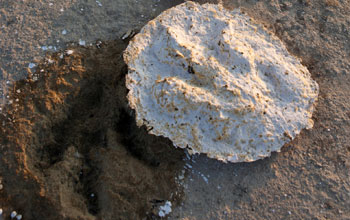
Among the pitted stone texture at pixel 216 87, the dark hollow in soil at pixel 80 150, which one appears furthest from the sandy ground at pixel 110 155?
the pitted stone texture at pixel 216 87

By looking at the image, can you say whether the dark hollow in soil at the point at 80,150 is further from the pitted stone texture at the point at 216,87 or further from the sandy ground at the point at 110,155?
the pitted stone texture at the point at 216,87

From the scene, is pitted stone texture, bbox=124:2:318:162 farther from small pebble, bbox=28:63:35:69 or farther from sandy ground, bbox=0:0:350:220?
small pebble, bbox=28:63:35:69

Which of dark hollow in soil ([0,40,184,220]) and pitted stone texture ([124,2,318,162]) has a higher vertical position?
pitted stone texture ([124,2,318,162])

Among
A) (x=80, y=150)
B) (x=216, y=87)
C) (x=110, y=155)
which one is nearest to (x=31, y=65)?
(x=80, y=150)

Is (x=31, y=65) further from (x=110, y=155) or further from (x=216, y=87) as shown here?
(x=216, y=87)

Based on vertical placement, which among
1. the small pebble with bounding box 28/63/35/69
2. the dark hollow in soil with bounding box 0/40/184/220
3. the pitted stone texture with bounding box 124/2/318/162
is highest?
the pitted stone texture with bounding box 124/2/318/162

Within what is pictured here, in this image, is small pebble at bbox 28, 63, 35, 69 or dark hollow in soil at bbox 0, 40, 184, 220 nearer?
dark hollow in soil at bbox 0, 40, 184, 220

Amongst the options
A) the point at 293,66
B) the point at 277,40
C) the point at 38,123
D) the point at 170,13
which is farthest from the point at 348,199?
the point at 38,123

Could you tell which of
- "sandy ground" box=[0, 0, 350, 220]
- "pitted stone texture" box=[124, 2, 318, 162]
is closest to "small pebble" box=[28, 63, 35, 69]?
"sandy ground" box=[0, 0, 350, 220]

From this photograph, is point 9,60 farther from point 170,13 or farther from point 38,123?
point 170,13
